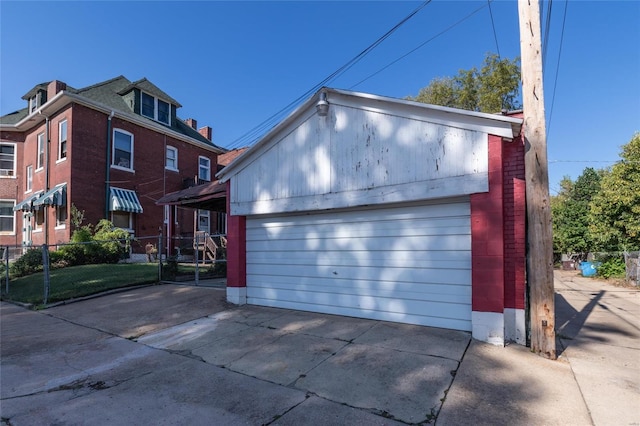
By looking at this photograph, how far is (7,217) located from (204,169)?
11209 millimetres

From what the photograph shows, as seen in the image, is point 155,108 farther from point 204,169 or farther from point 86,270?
point 86,270

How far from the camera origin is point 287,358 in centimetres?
459

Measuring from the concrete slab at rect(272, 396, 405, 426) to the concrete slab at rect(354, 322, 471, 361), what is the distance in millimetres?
1670

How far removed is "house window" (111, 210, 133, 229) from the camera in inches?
665

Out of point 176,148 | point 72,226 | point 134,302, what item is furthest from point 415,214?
point 176,148

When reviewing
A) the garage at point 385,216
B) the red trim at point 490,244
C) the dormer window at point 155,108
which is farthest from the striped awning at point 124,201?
the red trim at point 490,244

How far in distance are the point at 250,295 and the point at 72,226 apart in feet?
39.0

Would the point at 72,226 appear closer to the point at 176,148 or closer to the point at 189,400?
the point at 176,148

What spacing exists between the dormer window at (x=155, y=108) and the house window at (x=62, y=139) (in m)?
3.92

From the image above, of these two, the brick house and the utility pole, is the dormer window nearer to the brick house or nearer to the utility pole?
the brick house

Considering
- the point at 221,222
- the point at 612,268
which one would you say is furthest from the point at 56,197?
the point at 612,268

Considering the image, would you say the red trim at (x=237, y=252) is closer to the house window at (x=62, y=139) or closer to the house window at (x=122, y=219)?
the house window at (x=122, y=219)

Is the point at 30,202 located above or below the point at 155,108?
below

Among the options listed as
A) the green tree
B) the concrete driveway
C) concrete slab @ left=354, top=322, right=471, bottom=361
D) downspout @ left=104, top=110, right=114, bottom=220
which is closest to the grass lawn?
the concrete driveway
